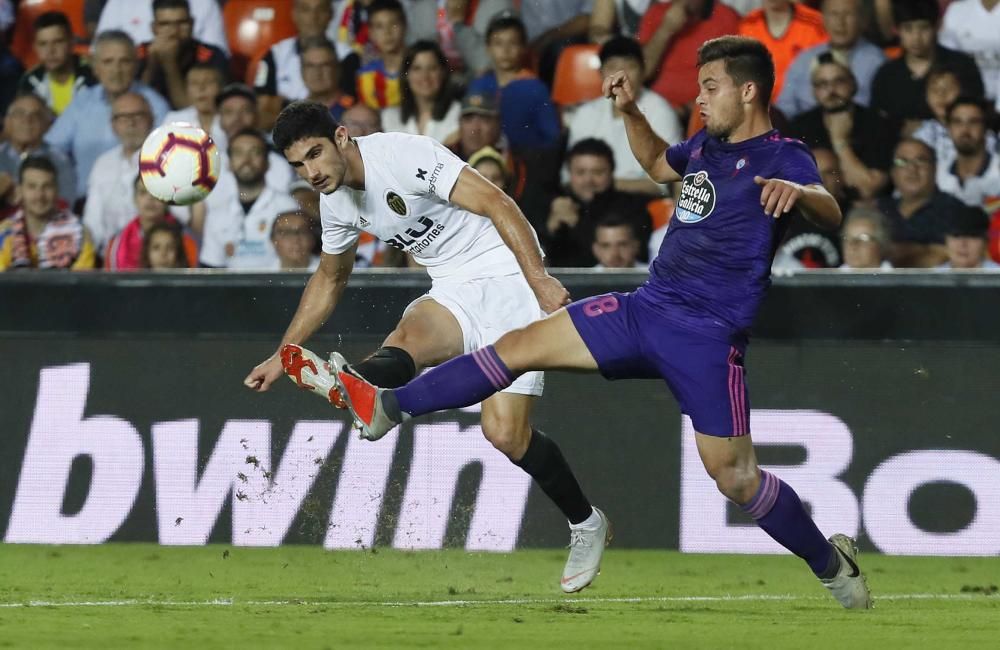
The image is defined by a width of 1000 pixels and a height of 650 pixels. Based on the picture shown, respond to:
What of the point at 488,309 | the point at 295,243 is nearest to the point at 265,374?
the point at 488,309

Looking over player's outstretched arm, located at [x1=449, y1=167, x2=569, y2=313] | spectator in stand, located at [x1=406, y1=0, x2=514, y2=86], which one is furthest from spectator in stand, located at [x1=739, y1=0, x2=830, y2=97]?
player's outstretched arm, located at [x1=449, y1=167, x2=569, y2=313]

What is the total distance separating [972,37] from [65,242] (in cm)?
561

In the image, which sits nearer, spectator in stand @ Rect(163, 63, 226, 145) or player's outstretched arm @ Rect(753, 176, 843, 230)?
player's outstretched arm @ Rect(753, 176, 843, 230)

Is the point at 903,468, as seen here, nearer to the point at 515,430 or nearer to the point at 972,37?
the point at 515,430

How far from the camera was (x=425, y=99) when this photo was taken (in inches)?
364

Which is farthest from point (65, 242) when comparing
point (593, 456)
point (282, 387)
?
point (593, 456)

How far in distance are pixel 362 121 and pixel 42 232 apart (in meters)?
2.12

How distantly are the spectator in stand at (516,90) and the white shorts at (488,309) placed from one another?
2461mm

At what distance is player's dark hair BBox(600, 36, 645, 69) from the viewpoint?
8.94m

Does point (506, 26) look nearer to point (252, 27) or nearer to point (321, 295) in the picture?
point (252, 27)

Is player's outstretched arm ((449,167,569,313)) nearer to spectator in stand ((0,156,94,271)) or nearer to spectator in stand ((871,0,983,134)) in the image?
spectator in stand ((871,0,983,134))

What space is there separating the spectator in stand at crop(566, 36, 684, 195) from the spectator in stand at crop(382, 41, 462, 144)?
2.55ft

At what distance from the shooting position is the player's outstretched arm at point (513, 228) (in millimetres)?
5465

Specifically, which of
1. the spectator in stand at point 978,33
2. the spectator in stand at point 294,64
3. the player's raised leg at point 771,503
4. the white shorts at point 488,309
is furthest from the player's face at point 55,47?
the player's raised leg at point 771,503
